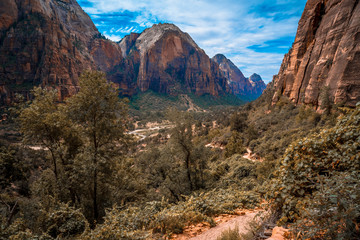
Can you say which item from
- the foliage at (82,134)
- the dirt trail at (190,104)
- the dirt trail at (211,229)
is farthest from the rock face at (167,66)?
the dirt trail at (211,229)

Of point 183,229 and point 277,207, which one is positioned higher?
point 277,207

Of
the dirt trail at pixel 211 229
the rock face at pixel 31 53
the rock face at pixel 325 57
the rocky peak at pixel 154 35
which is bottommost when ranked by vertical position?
the dirt trail at pixel 211 229

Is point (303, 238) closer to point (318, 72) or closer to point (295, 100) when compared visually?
point (318, 72)

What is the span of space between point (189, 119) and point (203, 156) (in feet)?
10.4

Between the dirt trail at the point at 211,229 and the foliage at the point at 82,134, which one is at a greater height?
the foliage at the point at 82,134

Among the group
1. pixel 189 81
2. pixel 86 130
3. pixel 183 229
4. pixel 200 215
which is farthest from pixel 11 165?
pixel 189 81

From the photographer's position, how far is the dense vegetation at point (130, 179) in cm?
252

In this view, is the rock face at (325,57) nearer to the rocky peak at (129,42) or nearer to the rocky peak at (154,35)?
the rocky peak at (154,35)

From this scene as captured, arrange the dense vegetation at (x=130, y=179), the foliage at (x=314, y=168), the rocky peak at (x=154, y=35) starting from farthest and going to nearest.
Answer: the rocky peak at (x=154, y=35) < the dense vegetation at (x=130, y=179) < the foliage at (x=314, y=168)

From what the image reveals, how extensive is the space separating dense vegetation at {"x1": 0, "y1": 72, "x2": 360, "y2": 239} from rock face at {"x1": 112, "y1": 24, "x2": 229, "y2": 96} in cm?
11608

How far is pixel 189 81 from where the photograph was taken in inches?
5536

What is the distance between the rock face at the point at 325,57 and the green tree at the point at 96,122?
20.2 metres

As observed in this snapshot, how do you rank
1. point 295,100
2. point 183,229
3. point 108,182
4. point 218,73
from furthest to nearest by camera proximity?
point 218,73 < point 295,100 < point 108,182 < point 183,229

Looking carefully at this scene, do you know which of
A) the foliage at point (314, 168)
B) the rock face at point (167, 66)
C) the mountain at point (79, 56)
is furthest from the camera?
the rock face at point (167, 66)
